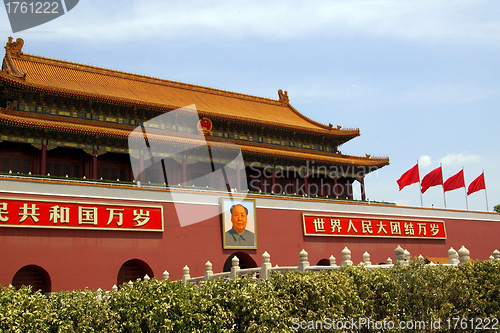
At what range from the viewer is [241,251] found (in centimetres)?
2072

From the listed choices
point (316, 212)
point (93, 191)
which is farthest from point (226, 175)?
point (93, 191)

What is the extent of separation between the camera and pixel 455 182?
2747cm

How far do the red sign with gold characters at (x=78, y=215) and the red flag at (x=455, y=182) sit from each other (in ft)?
54.0

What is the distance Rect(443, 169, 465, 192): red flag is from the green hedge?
15.1 meters

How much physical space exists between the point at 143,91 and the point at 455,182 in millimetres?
17484

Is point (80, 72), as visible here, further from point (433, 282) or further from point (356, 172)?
point (433, 282)

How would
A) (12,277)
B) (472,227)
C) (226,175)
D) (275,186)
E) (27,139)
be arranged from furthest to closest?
(472,227) < (275,186) < (226,175) < (27,139) < (12,277)

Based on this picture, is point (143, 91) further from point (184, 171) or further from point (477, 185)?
point (477, 185)

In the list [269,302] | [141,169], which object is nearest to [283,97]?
[141,169]

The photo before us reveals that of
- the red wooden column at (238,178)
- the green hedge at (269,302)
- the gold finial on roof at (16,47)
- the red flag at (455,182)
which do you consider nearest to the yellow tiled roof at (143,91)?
the gold finial on roof at (16,47)

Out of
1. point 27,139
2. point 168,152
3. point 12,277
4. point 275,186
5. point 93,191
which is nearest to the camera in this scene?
point 12,277

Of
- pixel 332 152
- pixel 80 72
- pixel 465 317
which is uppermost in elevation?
pixel 80 72

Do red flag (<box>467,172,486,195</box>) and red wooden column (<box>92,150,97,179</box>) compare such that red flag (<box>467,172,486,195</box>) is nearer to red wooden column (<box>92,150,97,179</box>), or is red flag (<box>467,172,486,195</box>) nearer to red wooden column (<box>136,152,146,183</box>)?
red wooden column (<box>136,152,146,183</box>)

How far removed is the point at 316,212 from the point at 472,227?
10702mm
